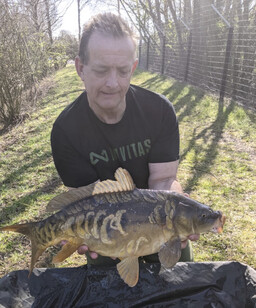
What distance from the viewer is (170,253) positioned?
1.42 meters

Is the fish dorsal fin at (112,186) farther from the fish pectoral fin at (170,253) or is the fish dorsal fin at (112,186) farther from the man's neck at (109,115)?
the man's neck at (109,115)

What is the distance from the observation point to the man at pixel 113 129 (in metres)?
1.71

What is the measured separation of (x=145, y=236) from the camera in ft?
4.66

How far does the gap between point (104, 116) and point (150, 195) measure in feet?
2.12

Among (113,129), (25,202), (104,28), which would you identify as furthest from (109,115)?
(25,202)

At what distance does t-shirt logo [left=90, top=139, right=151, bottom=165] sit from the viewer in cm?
191

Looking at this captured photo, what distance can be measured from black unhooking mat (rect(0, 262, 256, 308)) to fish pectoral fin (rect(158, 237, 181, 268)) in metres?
0.54

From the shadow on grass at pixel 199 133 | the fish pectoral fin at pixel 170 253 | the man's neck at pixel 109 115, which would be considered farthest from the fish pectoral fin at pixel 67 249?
the shadow on grass at pixel 199 133

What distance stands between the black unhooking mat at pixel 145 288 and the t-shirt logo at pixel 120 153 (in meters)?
0.66

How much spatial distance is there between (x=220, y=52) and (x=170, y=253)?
24.5 ft

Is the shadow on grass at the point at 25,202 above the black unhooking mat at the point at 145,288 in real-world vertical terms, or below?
below

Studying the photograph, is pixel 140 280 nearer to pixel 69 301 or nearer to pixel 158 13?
pixel 69 301

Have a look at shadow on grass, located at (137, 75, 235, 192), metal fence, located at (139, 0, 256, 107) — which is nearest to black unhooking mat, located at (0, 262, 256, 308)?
shadow on grass, located at (137, 75, 235, 192)

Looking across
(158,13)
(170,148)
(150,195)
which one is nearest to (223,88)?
(170,148)
